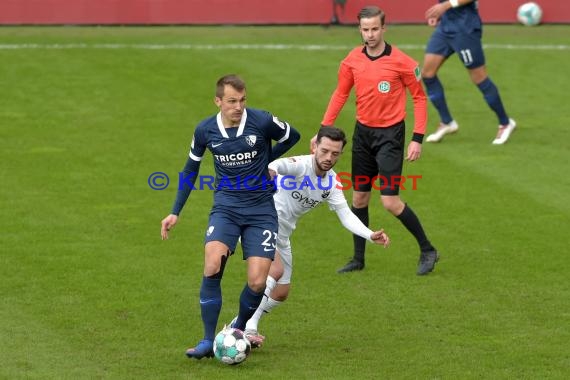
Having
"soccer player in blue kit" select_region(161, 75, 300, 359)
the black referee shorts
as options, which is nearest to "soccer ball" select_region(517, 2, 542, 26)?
the black referee shorts

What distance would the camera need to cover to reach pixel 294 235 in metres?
14.5

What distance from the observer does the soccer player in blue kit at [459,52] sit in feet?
59.2

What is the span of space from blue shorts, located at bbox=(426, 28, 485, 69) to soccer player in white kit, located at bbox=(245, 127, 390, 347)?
7.49m

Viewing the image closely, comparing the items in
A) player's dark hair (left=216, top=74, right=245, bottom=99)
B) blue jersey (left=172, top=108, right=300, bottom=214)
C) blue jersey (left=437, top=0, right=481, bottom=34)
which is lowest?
blue jersey (left=437, top=0, right=481, bottom=34)

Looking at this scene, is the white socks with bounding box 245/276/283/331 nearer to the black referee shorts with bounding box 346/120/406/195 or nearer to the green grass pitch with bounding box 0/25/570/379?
the green grass pitch with bounding box 0/25/570/379

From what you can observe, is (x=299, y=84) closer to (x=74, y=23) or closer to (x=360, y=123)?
(x=74, y=23)

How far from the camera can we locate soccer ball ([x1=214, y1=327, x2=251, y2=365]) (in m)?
9.88

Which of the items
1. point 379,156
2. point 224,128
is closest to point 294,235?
point 379,156

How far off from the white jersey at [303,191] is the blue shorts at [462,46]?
24.6ft

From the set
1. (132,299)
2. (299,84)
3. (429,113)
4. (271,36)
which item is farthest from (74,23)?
(132,299)

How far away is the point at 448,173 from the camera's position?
17188 millimetres

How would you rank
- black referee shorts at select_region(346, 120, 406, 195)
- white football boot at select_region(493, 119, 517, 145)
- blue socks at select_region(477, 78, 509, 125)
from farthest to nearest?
white football boot at select_region(493, 119, 517, 145)
blue socks at select_region(477, 78, 509, 125)
black referee shorts at select_region(346, 120, 406, 195)

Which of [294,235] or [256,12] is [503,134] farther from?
[256,12]

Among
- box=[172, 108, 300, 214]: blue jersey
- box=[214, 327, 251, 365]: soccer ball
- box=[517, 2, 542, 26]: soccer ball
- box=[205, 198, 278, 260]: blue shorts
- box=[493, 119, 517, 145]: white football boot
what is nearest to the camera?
box=[214, 327, 251, 365]: soccer ball
